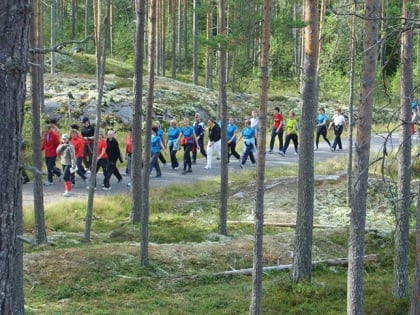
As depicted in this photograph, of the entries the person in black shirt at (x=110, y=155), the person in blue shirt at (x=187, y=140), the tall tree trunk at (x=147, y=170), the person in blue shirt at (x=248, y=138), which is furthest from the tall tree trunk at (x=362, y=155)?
the person in blue shirt at (x=248, y=138)

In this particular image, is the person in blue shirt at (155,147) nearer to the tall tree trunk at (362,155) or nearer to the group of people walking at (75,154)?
the group of people walking at (75,154)

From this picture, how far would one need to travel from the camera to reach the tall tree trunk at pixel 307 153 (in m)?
12.3

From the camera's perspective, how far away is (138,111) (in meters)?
15.8

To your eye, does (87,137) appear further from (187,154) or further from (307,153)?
(307,153)

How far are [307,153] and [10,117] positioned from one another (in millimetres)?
9350

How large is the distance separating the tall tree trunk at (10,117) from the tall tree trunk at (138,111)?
987cm

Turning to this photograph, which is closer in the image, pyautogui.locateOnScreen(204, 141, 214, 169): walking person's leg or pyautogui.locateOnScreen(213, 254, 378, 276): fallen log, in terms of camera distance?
pyautogui.locateOnScreen(213, 254, 378, 276): fallen log

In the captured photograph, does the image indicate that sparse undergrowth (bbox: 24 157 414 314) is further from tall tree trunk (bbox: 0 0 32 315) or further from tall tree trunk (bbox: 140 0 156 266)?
tall tree trunk (bbox: 0 0 32 315)

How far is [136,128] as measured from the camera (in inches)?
635

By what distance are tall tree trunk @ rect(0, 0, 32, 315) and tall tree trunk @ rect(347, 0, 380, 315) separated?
607cm

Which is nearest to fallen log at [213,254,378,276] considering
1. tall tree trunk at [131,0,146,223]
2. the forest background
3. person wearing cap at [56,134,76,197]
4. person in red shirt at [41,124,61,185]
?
the forest background

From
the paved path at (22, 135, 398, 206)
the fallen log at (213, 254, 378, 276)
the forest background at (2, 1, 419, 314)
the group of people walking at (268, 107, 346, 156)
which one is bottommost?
the fallen log at (213, 254, 378, 276)

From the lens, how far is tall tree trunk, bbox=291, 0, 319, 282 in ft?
40.3

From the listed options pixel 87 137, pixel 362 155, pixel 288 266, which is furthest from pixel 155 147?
pixel 362 155
